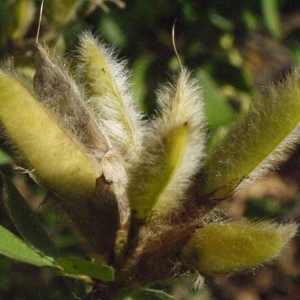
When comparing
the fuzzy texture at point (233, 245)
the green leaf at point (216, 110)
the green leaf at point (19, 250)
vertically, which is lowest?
the green leaf at point (216, 110)

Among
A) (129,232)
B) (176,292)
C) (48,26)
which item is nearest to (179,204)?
(129,232)

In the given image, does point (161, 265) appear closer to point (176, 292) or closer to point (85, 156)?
point (85, 156)

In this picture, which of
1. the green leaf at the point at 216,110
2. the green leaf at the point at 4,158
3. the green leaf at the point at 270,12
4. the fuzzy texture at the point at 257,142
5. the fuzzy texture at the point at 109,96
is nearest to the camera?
the fuzzy texture at the point at 257,142

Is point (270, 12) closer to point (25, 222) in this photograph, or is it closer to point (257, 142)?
point (257, 142)

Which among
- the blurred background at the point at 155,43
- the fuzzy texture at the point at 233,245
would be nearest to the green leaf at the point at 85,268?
the fuzzy texture at the point at 233,245

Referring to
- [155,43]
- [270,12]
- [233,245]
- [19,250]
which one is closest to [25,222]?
[19,250]

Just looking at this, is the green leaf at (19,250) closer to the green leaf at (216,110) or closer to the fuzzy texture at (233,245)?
the fuzzy texture at (233,245)
